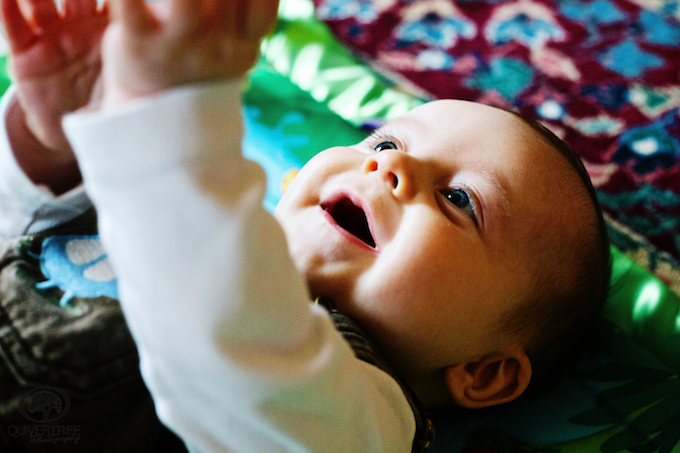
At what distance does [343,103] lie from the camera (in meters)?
1.33

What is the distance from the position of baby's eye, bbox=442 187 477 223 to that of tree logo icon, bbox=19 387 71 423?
0.51 meters

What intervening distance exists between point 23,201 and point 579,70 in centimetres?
139

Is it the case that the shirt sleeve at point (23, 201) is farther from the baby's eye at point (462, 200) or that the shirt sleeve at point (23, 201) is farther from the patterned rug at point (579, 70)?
the patterned rug at point (579, 70)

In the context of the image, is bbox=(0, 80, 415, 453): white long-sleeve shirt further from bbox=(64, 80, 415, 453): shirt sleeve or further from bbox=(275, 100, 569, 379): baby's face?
bbox=(275, 100, 569, 379): baby's face

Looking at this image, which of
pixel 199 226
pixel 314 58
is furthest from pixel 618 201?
pixel 199 226

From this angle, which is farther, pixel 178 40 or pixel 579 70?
pixel 579 70

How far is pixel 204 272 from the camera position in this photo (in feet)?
1.36

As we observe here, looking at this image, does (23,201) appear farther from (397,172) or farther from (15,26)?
(397,172)

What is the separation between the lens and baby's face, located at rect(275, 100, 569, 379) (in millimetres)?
658

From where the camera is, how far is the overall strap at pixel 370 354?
2.01ft

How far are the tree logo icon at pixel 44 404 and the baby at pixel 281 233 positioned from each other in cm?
19

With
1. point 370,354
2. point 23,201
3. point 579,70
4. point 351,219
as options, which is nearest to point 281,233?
point 370,354

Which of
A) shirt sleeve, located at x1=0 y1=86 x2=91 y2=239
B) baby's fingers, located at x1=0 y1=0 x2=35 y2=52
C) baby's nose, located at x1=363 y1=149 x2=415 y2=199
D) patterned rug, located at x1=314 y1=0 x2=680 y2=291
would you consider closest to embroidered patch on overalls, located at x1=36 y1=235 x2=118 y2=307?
shirt sleeve, located at x1=0 y1=86 x2=91 y2=239

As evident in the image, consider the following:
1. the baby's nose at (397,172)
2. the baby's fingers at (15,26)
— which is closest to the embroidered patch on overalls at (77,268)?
the baby's fingers at (15,26)
